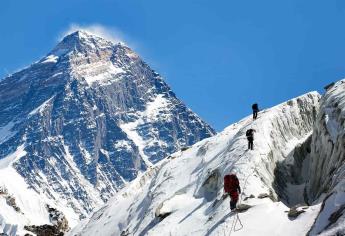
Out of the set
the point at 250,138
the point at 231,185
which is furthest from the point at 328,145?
the point at 231,185

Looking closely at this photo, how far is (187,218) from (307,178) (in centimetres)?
1189

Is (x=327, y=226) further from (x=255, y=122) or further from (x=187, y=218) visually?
(x=255, y=122)

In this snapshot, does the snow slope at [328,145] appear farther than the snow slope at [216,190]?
Yes

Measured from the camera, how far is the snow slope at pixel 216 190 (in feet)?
124

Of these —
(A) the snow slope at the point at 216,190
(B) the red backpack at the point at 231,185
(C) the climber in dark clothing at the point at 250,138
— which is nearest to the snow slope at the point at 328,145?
(A) the snow slope at the point at 216,190

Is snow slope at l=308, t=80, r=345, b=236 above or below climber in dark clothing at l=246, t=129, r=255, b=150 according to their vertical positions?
below

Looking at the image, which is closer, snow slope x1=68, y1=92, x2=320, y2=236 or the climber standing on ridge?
snow slope x1=68, y1=92, x2=320, y2=236

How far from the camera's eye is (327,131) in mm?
50094

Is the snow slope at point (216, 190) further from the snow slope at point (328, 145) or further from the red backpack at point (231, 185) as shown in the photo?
the snow slope at point (328, 145)

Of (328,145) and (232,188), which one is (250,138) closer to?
(328,145)

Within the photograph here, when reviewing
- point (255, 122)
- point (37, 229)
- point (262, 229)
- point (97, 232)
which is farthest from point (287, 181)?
point (37, 229)

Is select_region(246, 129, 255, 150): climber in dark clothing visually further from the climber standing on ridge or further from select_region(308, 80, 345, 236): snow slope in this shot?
the climber standing on ridge

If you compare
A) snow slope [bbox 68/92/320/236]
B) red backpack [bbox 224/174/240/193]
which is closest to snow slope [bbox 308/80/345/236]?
snow slope [bbox 68/92/320/236]

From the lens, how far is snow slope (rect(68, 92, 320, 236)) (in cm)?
3794
